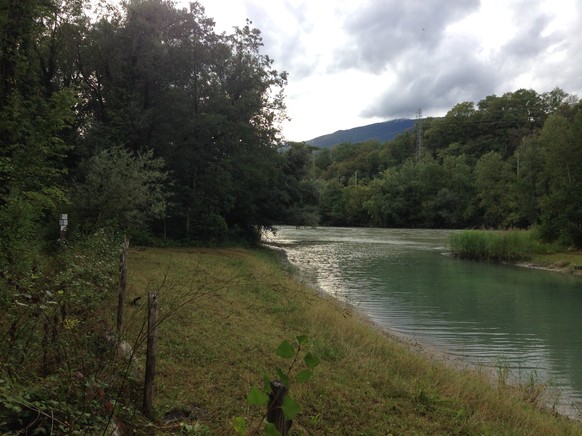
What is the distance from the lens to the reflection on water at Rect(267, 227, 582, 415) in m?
11.4

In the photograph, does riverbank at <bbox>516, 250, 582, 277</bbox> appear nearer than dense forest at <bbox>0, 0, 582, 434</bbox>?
No

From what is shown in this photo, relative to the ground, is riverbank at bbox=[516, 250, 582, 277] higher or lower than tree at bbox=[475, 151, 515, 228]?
lower

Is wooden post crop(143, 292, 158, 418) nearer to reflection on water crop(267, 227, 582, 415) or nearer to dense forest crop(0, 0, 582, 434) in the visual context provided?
dense forest crop(0, 0, 582, 434)

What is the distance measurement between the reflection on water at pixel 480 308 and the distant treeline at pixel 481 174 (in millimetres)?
12080

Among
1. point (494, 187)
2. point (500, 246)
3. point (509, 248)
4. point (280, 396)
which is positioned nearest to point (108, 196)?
point (280, 396)

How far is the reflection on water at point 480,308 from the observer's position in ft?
37.3

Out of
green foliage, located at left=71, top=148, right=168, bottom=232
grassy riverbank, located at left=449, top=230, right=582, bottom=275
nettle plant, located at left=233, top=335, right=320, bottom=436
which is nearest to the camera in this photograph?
nettle plant, located at left=233, top=335, right=320, bottom=436

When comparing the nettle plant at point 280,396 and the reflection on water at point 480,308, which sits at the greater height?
the nettle plant at point 280,396

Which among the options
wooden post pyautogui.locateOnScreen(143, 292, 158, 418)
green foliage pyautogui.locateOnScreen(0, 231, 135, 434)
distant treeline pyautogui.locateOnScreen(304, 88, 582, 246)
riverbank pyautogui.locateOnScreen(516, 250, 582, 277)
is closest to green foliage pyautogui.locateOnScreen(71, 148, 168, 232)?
green foliage pyautogui.locateOnScreen(0, 231, 135, 434)

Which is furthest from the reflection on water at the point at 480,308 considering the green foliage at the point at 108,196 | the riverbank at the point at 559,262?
the green foliage at the point at 108,196

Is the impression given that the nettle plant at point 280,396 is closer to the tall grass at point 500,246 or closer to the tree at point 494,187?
the tall grass at point 500,246

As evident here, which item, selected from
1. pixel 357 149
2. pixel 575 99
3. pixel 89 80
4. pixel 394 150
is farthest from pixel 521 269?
pixel 357 149

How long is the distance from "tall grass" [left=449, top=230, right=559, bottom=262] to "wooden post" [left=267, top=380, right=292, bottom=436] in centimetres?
3480

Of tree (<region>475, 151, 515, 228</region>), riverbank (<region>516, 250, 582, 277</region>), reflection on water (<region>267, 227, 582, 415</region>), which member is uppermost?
tree (<region>475, 151, 515, 228</region>)
